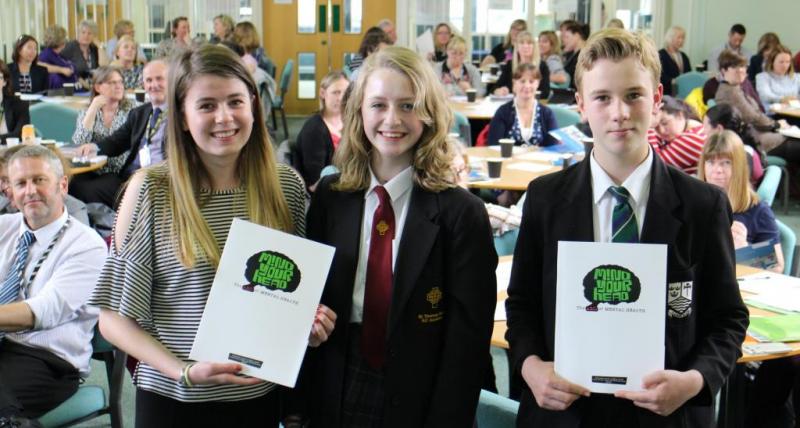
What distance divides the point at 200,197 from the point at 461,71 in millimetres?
7839

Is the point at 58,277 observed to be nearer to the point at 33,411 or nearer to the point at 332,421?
the point at 33,411

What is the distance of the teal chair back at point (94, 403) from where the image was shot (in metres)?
2.73

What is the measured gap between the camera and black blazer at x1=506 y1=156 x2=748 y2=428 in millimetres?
1668

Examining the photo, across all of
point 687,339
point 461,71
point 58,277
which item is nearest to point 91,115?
point 58,277

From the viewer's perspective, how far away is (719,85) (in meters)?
8.18

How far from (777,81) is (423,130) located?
8.42 metres

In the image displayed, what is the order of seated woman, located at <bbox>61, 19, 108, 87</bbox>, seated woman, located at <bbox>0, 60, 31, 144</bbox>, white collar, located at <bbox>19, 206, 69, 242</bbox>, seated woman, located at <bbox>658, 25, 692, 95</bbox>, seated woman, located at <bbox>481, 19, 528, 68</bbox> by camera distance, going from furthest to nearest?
seated woman, located at <bbox>481, 19, 528, 68</bbox>
seated woman, located at <bbox>658, 25, 692, 95</bbox>
seated woman, located at <bbox>61, 19, 108, 87</bbox>
seated woman, located at <bbox>0, 60, 31, 144</bbox>
white collar, located at <bbox>19, 206, 69, 242</bbox>

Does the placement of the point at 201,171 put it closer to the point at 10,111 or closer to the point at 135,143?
the point at 135,143

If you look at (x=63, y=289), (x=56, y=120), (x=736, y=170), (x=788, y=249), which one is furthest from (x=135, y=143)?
(x=788, y=249)

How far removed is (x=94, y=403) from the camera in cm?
282

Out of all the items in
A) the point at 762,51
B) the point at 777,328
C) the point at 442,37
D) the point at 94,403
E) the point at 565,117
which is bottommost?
the point at 94,403

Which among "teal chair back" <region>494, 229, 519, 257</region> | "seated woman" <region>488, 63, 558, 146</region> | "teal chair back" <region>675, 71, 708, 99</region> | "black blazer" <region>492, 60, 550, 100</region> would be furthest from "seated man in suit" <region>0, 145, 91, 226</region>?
"teal chair back" <region>675, 71, 708, 99</region>

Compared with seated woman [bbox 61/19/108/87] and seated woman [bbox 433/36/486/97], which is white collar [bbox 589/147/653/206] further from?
seated woman [bbox 61/19/108/87]

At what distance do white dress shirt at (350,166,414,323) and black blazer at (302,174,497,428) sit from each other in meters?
0.02
